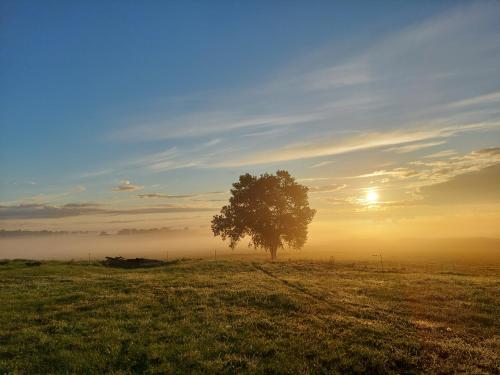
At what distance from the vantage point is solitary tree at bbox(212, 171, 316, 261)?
260 ft

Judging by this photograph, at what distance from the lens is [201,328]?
68.4 feet

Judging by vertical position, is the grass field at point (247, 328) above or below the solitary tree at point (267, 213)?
below

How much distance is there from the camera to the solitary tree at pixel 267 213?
79.4 metres

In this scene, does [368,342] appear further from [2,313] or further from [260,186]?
[260,186]

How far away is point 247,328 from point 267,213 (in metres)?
58.6

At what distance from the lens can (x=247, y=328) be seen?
2070cm

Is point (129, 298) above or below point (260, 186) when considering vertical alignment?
below

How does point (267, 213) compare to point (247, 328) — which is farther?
point (267, 213)

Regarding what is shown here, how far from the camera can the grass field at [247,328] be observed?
16.3m

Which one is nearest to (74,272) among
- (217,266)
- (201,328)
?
(217,266)

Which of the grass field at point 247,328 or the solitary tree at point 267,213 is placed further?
the solitary tree at point 267,213

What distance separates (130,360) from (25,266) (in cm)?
4359

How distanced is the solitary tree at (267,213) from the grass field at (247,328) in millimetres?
43643

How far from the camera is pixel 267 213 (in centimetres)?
7919
